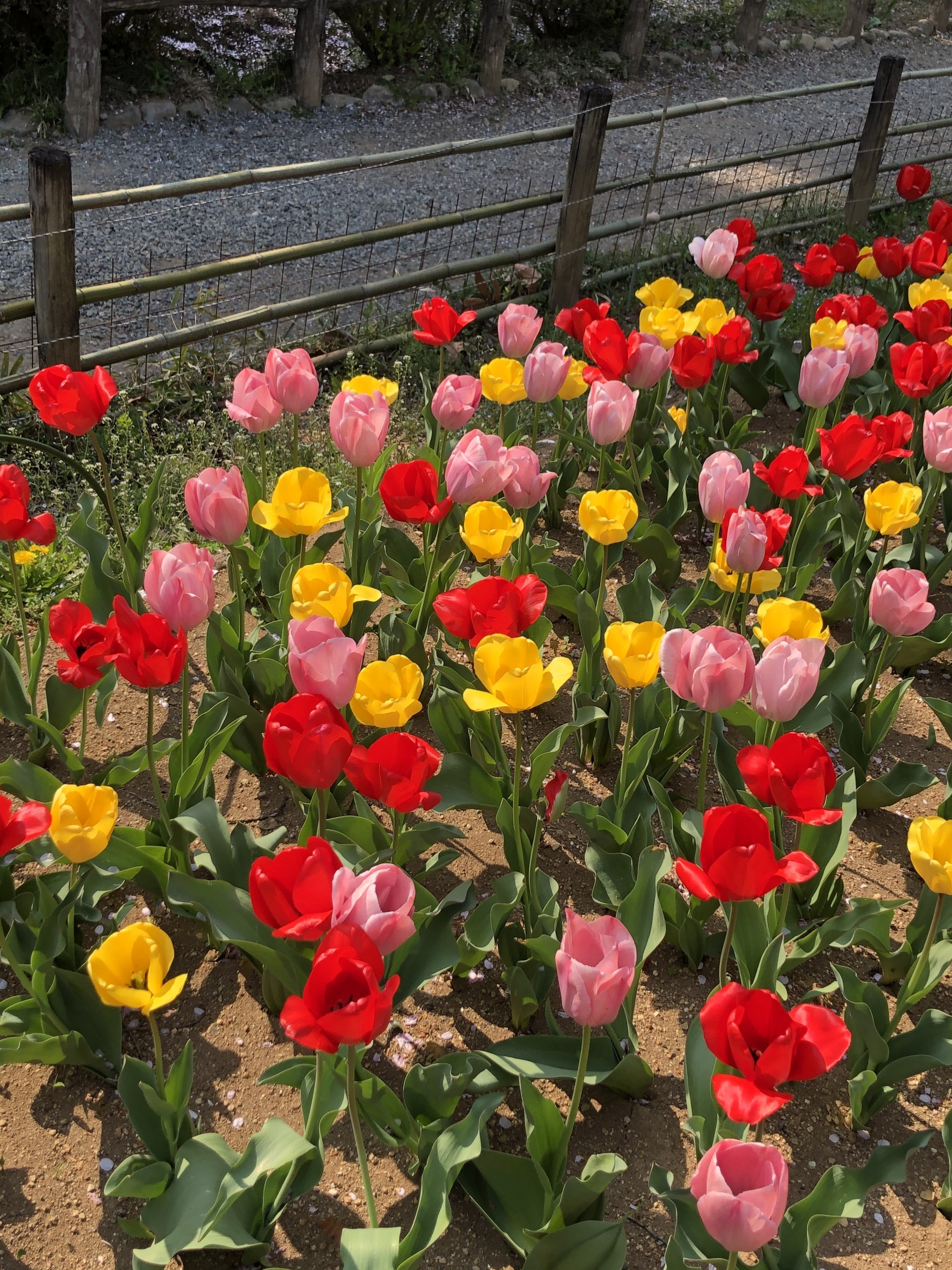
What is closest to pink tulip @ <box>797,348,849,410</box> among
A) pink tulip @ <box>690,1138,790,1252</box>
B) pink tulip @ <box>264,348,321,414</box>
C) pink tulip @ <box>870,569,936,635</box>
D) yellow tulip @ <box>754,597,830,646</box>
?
pink tulip @ <box>870,569,936,635</box>

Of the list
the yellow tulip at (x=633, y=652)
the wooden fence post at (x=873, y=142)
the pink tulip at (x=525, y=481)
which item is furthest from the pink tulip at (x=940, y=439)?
the wooden fence post at (x=873, y=142)

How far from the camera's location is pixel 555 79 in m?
10.3

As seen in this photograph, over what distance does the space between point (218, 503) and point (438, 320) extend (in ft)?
3.62

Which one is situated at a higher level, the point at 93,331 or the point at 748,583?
the point at 748,583

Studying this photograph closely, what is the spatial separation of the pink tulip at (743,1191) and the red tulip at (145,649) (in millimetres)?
1062

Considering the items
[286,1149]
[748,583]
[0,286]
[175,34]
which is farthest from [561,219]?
[175,34]

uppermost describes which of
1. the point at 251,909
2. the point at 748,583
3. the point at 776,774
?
the point at 776,774

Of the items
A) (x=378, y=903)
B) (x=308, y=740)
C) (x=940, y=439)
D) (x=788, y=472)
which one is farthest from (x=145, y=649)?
(x=940, y=439)

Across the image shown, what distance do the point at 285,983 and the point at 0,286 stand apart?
15.9 feet

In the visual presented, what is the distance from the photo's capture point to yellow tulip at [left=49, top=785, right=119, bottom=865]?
5.52ft

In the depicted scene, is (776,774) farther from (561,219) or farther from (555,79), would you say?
(555,79)

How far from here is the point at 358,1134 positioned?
158 cm

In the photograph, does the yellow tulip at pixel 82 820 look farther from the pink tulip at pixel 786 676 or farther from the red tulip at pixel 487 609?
the pink tulip at pixel 786 676

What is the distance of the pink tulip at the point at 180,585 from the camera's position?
206cm
